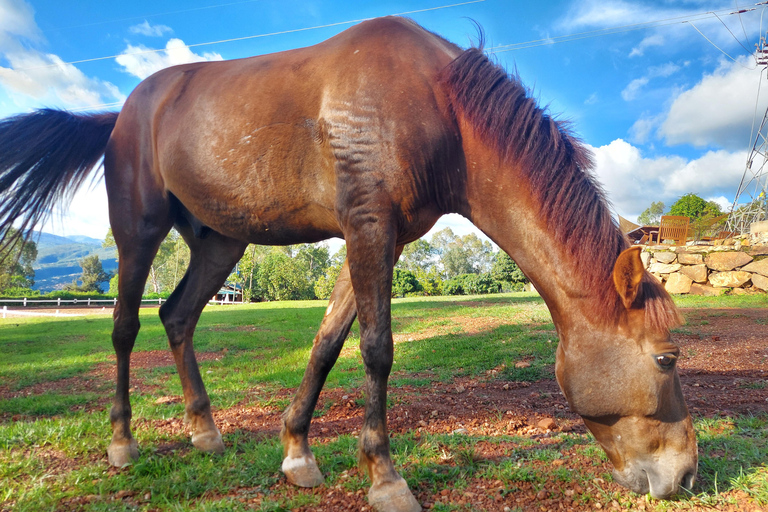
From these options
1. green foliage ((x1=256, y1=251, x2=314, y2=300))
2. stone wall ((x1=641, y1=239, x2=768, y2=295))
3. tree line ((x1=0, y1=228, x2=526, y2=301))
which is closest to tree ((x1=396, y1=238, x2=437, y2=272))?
tree line ((x1=0, y1=228, x2=526, y2=301))

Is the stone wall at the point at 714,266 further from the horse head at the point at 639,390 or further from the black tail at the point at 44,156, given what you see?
the black tail at the point at 44,156

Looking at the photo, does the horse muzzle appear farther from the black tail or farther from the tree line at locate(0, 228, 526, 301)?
the tree line at locate(0, 228, 526, 301)

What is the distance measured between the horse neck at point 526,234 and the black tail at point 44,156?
3164 mm

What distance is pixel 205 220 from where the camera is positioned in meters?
2.88

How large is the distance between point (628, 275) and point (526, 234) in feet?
1.56

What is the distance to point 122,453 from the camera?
278 centimetres

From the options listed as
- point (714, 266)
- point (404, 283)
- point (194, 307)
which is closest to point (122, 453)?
point (194, 307)

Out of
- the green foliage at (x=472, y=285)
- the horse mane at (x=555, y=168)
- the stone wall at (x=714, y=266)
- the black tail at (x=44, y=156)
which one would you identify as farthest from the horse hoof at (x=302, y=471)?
the green foliage at (x=472, y=285)

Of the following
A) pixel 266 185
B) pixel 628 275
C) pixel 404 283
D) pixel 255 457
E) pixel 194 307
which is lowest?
pixel 255 457

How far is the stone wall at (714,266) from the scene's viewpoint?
43.3 ft

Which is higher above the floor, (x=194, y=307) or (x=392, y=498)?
(x=194, y=307)

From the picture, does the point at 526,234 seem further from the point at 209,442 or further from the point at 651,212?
the point at 651,212

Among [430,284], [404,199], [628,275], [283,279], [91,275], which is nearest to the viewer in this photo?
[628,275]

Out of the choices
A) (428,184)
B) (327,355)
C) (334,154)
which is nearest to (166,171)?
(334,154)
